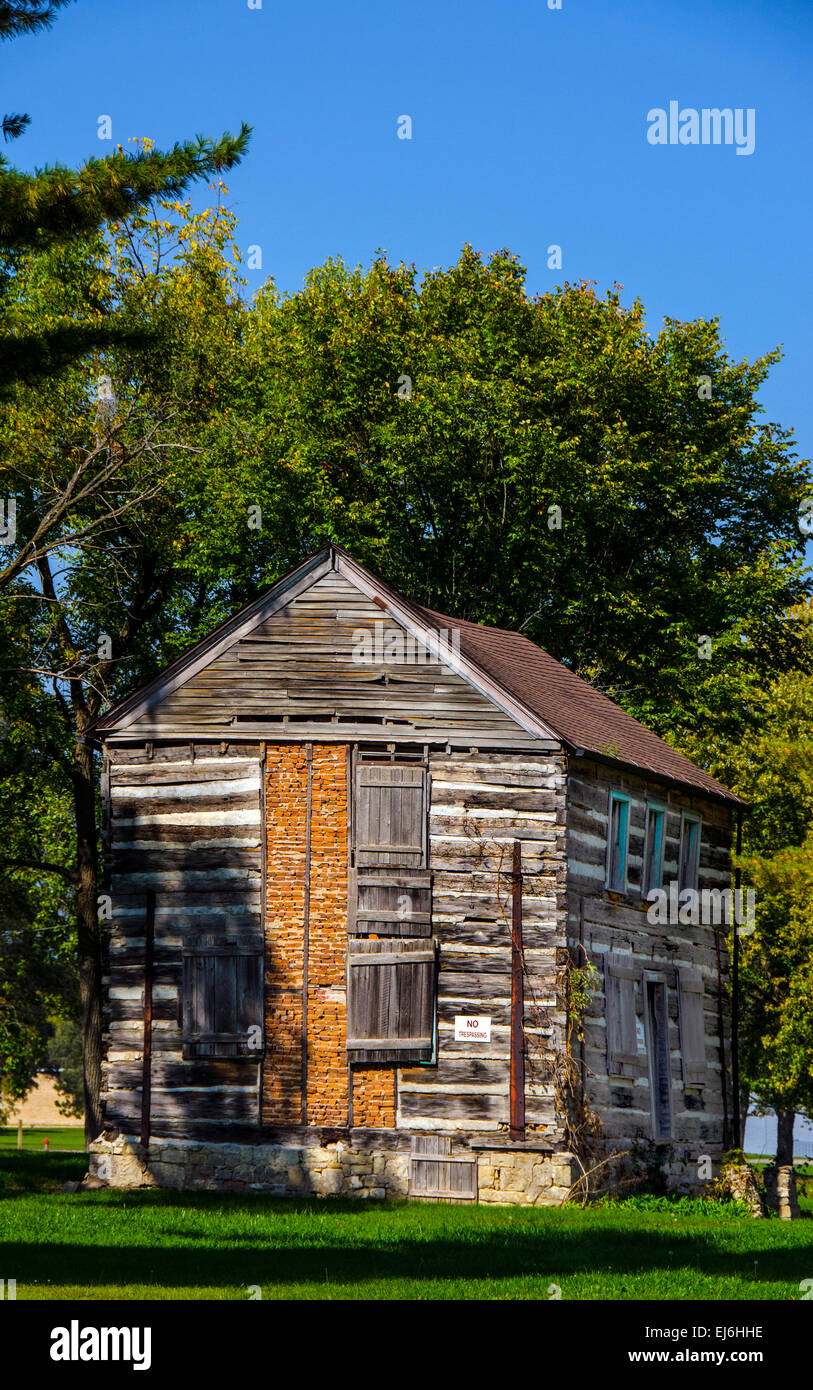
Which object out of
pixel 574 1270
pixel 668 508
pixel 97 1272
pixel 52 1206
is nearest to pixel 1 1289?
pixel 97 1272

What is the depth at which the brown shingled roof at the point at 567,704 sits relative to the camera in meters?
24.5

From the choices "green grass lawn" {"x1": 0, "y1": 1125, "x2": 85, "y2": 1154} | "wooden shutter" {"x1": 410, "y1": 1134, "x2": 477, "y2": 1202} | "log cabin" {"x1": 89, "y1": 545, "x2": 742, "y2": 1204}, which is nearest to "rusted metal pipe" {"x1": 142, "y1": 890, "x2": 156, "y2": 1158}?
"log cabin" {"x1": 89, "y1": 545, "x2": 742, "y2": 1204}

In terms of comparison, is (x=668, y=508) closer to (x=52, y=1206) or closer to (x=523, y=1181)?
(x=523, y=1181)

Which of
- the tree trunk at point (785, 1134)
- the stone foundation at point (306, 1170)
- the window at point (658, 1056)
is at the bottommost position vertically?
the tree trunk at point (785, 1134)

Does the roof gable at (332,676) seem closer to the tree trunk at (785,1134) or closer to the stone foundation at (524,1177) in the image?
the stone foundation at (524,1177)

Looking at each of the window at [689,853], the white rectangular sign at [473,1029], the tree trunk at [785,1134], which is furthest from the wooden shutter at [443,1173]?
the tree trunk at [785,1134]

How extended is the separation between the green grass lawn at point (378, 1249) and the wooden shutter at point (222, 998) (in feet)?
7.25

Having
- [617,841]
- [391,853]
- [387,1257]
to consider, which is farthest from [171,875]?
[387,1257]

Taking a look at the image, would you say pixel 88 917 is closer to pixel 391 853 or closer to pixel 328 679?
pixel 328 679

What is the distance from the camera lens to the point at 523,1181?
2186 cm

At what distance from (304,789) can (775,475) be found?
18922 mm

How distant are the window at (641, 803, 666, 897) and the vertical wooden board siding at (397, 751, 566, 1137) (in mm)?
3731

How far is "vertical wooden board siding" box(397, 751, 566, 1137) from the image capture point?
73.4 feet
